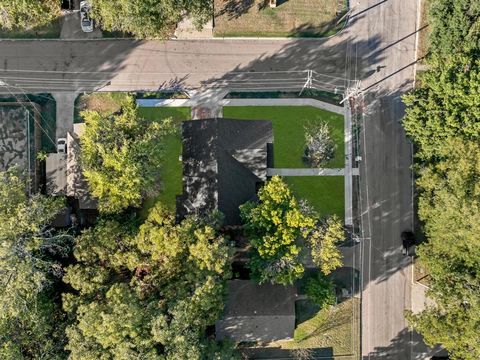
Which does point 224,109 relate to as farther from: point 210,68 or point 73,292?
point 73,292

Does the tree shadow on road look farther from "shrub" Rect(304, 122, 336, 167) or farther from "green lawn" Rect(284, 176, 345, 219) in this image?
"shrub" Rect(304, 122, 336, 167)

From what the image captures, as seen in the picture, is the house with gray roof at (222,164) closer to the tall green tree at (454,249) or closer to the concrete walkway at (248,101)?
the concrete walkway at (248,101)

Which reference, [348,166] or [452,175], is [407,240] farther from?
[452,175]

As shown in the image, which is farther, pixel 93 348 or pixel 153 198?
pixel 153 198

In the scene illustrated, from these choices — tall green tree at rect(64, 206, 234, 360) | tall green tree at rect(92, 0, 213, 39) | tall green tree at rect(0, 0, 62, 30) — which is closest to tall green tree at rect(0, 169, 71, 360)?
tall green tree at rect(64, 206, 234, 360)

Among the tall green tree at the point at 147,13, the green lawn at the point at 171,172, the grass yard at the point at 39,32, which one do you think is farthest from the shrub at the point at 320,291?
the grass yard at the point at 39,32

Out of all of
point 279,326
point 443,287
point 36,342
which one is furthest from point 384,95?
point 36,342
